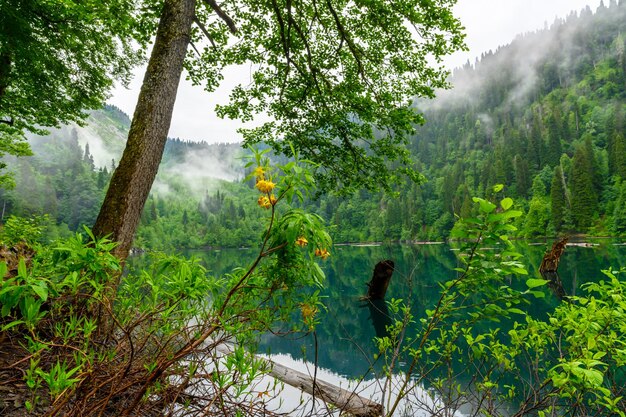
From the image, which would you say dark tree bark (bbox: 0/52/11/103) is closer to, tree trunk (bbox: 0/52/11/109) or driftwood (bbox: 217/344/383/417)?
tree trunk (bbox: 0/52/11/109)

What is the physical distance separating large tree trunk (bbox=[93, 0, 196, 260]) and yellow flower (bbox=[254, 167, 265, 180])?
2293 mm

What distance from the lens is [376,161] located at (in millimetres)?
7078

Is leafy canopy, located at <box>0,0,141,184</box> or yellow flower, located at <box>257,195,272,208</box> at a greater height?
leafy canopy, located at <box>0,0,141,184</box>

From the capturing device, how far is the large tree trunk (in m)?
4.04

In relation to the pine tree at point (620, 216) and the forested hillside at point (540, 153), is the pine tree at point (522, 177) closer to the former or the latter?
the forested hillside at point (540, 153)

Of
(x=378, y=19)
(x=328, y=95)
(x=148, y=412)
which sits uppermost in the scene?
(x=378, y=19)

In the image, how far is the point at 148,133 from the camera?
14.6 ft

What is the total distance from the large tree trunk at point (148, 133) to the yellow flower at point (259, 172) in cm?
229

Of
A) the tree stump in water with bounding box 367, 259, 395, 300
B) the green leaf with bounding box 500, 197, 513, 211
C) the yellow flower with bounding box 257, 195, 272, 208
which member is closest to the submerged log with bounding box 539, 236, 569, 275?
the tree stump in water with bounding box 367, 259, 395, 300

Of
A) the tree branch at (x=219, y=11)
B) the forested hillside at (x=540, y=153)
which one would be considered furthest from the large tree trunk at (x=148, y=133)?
the forested hillside at (x=540, y=153)

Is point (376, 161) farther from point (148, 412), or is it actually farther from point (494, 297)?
point (148, 412)

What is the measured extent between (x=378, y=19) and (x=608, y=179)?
99839 millimetres

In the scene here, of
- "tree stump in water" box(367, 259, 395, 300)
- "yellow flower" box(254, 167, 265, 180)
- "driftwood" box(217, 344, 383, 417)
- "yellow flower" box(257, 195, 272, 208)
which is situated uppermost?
"yellow flower" box(254, 167, 265, 180)

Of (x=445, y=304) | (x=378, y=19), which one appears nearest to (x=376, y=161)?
(x=378, y=19)
